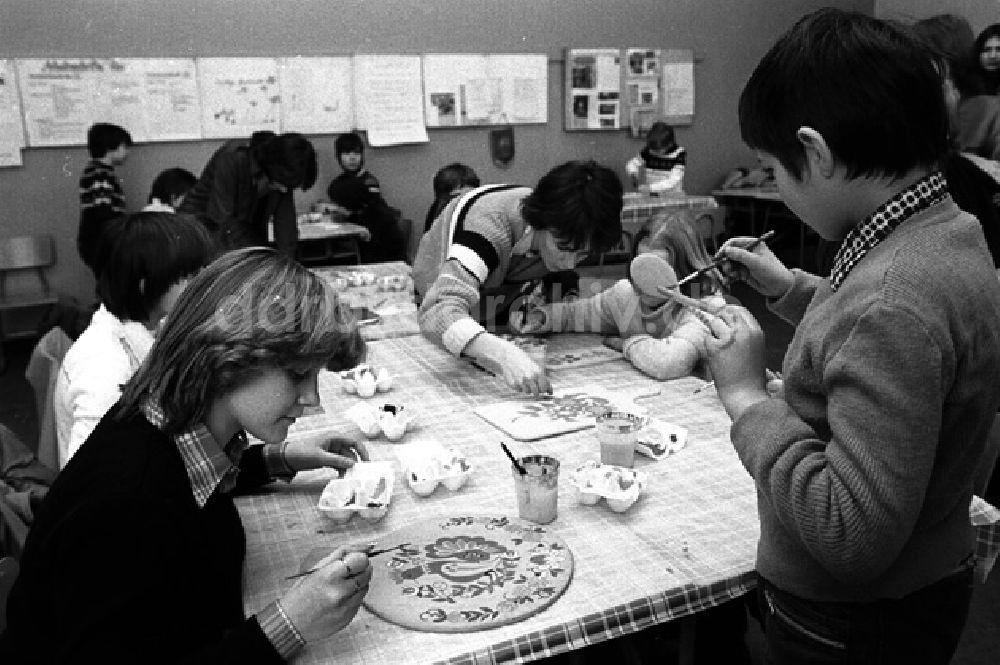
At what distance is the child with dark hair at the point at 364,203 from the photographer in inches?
240

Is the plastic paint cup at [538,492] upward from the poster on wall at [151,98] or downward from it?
downward

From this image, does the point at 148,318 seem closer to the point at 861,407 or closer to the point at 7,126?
the point at 861,407

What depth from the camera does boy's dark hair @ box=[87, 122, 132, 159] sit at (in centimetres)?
543

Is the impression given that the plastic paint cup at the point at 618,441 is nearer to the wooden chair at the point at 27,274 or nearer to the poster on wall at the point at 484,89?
the wooden chair at the point at 27,274

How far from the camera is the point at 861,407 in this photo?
0.93 metres

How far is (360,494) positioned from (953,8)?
886cm

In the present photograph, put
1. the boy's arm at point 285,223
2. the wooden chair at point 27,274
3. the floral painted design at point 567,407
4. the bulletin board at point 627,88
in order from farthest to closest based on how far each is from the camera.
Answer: the bulletin board at point 627,88, the wooden chair at point 27,274, the boy's arm at point 285,223, the floral painted design at point 567,407

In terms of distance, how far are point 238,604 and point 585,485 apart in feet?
Result: 2.26

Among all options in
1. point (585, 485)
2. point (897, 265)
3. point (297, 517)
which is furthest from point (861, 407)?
point (297, 517)

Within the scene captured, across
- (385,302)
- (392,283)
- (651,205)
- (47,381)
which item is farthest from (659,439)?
(651,205)

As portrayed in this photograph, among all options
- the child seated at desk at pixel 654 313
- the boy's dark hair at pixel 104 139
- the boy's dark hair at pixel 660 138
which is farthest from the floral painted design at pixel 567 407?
the boy's dark hair at pixel 660 138

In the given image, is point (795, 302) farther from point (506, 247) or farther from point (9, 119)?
point (9, 119)

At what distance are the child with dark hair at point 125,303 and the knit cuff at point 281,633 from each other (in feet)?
3.28

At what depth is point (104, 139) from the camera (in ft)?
17.8
